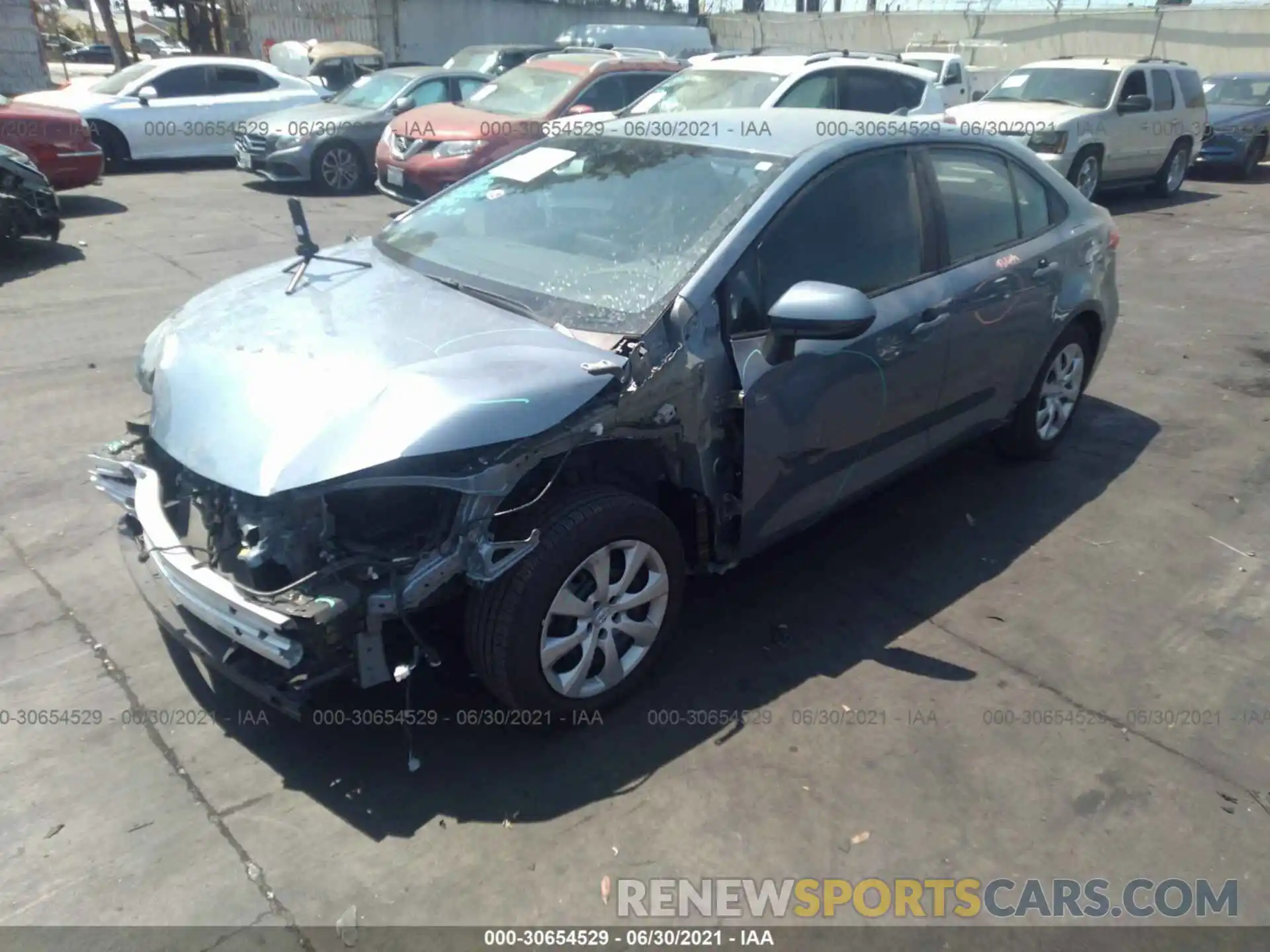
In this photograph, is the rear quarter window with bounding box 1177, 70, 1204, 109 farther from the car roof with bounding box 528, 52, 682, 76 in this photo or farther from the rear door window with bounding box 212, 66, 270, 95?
the rear door window with bounding box 212, 66, 270, 95

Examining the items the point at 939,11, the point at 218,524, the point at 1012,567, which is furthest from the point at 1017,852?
the point at 939,11

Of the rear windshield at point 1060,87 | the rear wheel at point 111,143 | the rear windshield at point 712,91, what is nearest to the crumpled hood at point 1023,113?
the rear windshield at point 1060,87

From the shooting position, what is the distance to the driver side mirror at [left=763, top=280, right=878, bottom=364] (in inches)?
129

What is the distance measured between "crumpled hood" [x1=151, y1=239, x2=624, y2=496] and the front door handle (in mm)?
1533

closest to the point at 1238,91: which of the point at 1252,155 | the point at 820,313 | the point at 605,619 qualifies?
the point at 1252,155

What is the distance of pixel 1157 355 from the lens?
24.1 ft

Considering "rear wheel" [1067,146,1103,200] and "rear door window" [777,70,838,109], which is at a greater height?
"rear door window" [777,70,838,109]

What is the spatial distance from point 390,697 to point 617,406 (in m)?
1.28

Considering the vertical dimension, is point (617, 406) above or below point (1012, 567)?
above

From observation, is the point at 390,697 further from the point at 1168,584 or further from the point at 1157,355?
the point at 1157,355

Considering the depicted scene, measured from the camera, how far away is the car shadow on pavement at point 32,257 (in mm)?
8641

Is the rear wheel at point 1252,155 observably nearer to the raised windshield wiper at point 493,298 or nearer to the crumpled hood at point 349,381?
the raised windshield wiper at point 493,298

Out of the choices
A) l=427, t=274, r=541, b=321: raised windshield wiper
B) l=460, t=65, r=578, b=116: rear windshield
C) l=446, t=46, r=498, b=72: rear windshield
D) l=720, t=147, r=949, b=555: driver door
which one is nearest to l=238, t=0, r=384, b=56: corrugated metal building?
l=446, t=46, r=498, b=72: rear windshield

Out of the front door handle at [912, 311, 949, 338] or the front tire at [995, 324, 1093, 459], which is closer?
the front door handle at [912, 311, 949, 338]
